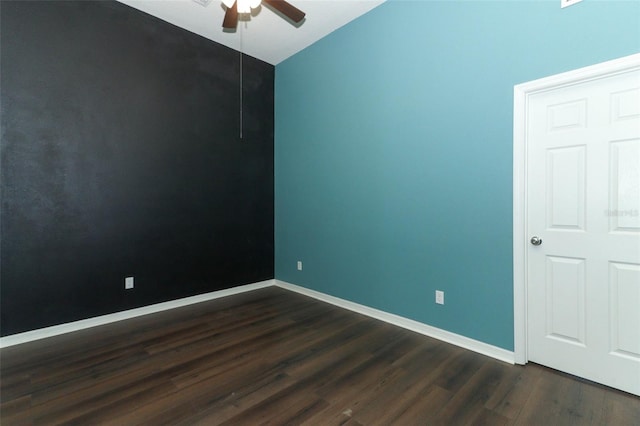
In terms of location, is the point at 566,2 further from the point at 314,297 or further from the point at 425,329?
the point at 314,297

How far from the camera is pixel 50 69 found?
2715 millimetres

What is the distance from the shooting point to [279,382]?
2.04m

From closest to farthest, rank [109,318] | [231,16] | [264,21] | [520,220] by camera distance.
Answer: [520,220] → [231,16] → [109,318] → [264,21]

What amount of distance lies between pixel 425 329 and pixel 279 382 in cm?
151

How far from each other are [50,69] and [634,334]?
5083 millimetres

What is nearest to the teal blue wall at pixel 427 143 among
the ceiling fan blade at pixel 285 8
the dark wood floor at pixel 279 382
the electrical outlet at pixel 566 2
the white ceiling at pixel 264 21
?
the electrical outlet at pixel 566 2

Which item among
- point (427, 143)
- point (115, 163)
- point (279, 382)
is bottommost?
point (279, 382)

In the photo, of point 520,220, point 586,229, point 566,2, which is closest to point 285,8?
point 566,2

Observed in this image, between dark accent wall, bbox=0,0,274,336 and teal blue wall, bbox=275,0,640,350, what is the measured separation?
1071 mm

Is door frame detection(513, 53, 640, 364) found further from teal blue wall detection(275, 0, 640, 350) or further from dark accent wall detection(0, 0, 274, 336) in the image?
dark accent wall detection(0, 0, 274, 336)

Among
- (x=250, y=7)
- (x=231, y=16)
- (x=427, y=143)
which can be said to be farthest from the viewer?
(x=427, y=143)

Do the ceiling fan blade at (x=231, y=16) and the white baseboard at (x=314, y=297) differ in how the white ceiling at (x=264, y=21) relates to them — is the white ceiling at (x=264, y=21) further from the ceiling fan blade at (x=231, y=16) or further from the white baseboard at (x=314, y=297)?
the white baseboard at (x=314, y=297)

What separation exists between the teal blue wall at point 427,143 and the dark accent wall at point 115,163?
3.51 ft

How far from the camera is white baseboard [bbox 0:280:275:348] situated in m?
2.60
